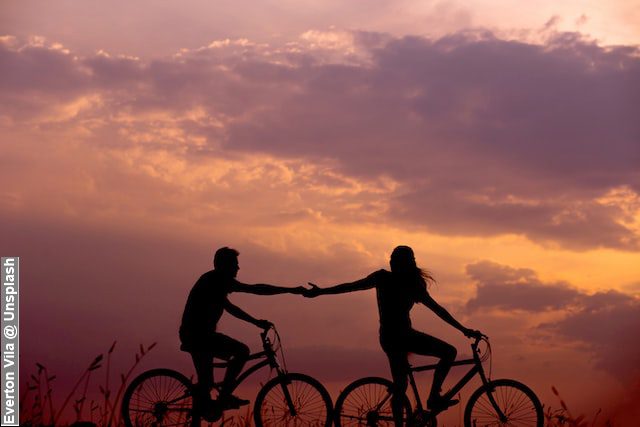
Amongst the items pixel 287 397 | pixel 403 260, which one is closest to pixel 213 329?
pixel 287 397

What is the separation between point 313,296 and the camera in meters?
13.6

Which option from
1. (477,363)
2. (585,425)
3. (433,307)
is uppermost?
(433,307)

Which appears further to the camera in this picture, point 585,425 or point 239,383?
point 239,383

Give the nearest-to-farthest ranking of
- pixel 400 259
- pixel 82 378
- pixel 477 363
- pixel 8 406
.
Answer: pixel 82 378 < pixel 8 406 < pixel 400 259 < pixel 477 363

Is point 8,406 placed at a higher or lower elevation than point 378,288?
lower

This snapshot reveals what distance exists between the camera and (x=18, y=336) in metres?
11.3

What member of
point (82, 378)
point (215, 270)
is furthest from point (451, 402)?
point (82, 378)

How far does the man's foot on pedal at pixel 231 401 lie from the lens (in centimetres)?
1328

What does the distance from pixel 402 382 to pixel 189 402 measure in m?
3.46

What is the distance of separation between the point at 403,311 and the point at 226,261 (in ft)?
9.17

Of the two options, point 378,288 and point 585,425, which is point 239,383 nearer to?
point 378,288

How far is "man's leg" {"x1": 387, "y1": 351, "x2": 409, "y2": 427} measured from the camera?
41.4 feet

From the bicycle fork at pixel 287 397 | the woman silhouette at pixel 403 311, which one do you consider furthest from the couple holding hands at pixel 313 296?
the bicycle fork at pixel 287 397

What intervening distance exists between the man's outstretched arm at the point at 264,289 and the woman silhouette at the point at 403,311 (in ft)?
4.56
